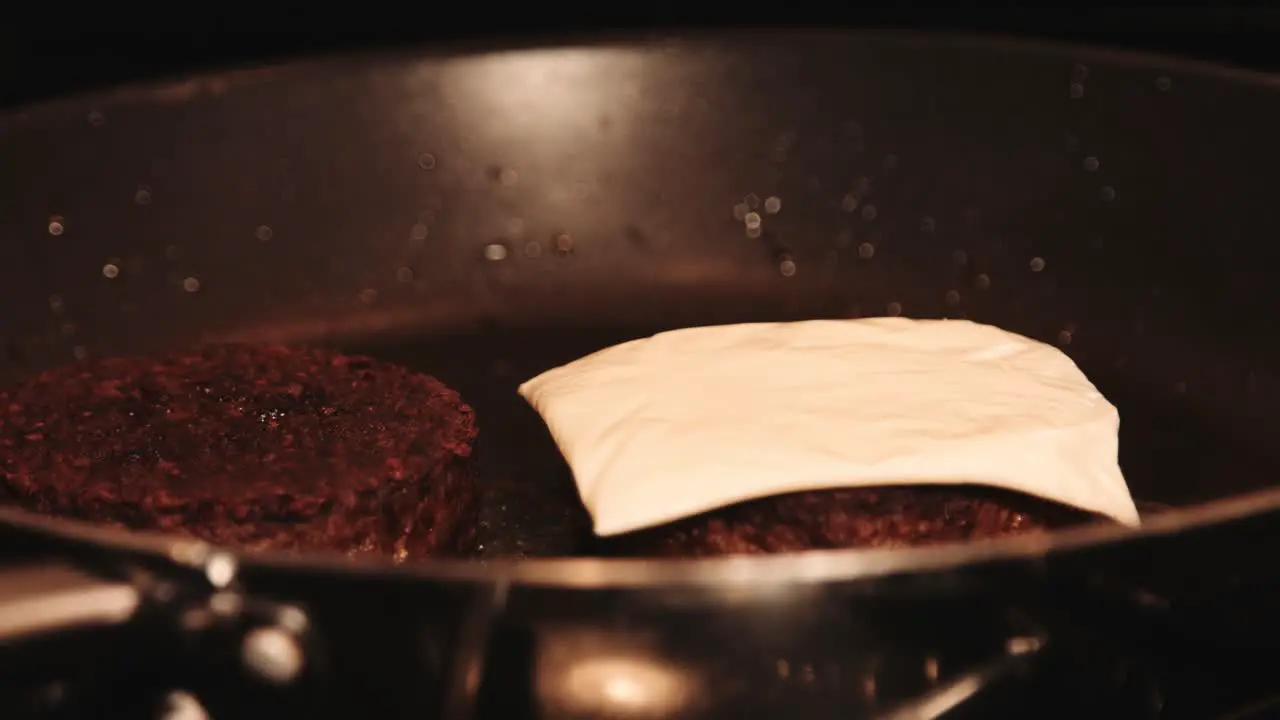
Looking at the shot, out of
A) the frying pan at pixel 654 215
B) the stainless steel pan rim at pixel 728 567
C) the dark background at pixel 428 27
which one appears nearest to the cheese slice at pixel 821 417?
the frying pan at pixel 654 215

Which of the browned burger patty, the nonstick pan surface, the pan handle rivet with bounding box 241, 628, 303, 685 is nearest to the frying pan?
the nonstick pan surface

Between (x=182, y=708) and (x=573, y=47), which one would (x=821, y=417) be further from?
(x=573, y=47)

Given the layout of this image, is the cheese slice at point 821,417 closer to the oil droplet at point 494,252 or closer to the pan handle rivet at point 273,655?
the pan handle rivet at point 273,655

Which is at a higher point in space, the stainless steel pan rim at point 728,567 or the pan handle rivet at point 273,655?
the stainless steel pan rim at point 728,567

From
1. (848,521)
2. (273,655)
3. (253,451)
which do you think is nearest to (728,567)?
(273,655)

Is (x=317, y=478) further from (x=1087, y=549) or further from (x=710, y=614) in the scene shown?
(x=1087, y=549)

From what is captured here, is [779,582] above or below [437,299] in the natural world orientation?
above

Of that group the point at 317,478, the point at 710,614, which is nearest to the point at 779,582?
the point at 710,614
